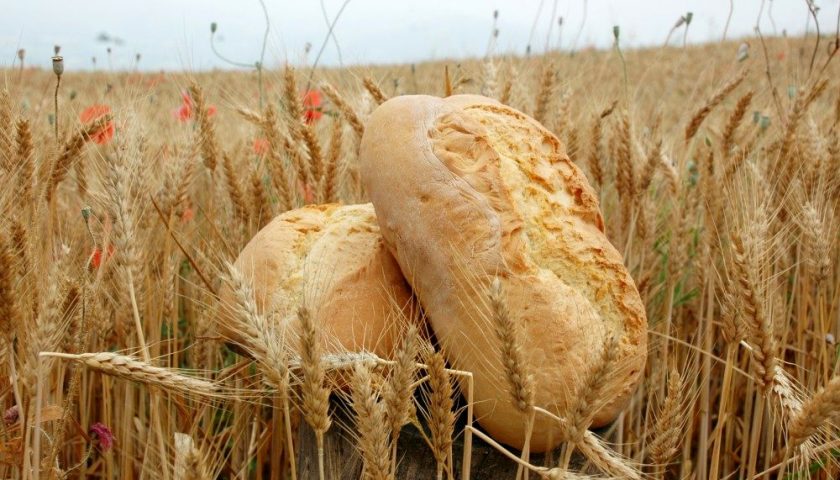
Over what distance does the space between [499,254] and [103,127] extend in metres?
1.11

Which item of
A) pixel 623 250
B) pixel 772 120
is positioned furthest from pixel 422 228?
pixel 772 120

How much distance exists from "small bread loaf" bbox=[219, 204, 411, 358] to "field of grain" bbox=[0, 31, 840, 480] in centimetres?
11

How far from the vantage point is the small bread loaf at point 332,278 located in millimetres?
1638

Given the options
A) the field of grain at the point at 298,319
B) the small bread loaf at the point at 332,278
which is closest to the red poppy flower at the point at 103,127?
the field of grain at the point at 298,319

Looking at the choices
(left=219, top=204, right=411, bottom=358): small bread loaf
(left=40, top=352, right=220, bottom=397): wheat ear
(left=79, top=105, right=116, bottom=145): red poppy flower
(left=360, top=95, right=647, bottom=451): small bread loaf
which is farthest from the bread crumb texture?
(left=79, top=105, right=116, bottom=145): red poppy flower

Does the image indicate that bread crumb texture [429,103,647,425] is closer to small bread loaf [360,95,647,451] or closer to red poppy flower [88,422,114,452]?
small bread loaf [360,95,647,451]

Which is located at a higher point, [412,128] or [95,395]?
[412,128]

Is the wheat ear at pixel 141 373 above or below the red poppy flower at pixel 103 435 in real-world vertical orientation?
above

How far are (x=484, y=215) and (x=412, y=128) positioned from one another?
0.29 m

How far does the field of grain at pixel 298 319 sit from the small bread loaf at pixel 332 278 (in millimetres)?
112

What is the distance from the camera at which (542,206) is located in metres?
1.66

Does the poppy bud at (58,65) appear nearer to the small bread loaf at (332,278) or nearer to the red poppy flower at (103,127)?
the red poppy flower at (103,127)

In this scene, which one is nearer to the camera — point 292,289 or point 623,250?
point 292,289

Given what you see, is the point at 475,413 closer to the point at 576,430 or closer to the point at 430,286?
the point at 430,286
